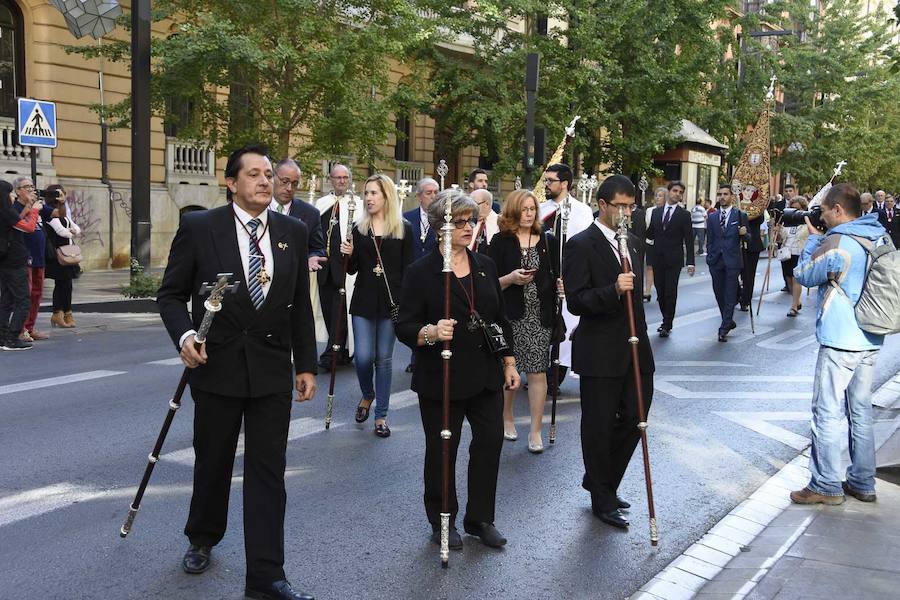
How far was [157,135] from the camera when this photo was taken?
22812mm

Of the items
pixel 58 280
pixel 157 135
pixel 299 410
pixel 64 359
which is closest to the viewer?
pixel 299 410

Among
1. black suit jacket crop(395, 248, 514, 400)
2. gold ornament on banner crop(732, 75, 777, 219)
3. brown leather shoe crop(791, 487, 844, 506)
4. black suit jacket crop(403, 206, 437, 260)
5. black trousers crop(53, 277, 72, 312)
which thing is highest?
gold ornament on banner crop(732, 75, 777, 219)

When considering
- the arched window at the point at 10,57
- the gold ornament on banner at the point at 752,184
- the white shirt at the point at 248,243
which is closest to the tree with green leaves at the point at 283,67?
the arched window at the point at 10,57

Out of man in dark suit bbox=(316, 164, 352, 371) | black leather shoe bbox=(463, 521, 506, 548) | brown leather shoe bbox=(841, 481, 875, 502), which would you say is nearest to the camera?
black leather shoe bbox=(463, 521, 506, 548)

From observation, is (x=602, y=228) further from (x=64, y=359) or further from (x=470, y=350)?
(x=64, y=359)

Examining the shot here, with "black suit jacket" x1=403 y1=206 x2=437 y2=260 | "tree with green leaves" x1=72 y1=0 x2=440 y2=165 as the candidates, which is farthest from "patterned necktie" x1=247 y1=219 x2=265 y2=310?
"tree with green leaves" x1=72 y1=0 x2=440 y2=165

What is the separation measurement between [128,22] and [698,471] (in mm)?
15095

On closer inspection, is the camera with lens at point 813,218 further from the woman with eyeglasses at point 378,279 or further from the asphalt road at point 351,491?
the woman with eyeglasses at point 378,279

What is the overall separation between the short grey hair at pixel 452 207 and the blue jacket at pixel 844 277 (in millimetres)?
2336

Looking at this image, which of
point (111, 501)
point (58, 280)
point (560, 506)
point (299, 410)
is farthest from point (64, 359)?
point (560, 506)

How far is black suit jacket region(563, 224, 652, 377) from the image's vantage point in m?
5.53

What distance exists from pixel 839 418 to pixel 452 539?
2.58 m

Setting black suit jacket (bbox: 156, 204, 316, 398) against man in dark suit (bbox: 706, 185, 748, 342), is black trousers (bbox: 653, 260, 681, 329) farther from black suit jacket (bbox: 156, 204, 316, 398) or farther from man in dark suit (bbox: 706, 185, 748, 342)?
black suit jacket (bbox: 156, 204, 316, 398)

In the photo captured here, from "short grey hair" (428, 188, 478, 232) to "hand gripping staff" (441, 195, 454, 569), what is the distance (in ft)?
0.08
